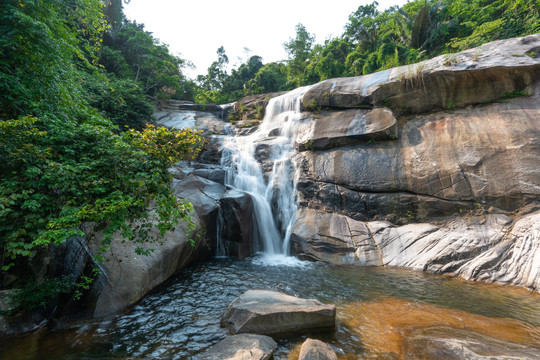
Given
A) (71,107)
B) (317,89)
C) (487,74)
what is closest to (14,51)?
(71,107)

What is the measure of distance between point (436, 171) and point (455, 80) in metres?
3.99

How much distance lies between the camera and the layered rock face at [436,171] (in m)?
7.20

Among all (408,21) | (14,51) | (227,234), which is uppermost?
(408,21)

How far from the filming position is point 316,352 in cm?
308

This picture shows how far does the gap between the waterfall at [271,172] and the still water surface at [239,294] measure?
84.0 inches

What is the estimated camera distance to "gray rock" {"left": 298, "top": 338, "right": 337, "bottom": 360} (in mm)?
3009

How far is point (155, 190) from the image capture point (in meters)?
4.36

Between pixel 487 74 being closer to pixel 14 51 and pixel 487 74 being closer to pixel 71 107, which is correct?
pixel 71 107

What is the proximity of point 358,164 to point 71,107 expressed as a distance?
9391 millimetres

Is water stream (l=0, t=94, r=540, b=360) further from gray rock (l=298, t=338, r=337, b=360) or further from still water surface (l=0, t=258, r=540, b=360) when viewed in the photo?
gray rock (l=298, t=338, r=337, b=360)

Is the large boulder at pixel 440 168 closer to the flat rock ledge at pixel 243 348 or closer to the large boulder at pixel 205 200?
the large boulder at pixel 205 200

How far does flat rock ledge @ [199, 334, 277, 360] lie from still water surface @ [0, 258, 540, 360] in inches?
9.8

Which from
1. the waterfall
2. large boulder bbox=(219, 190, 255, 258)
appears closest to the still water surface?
large boulder bbox=(219, 190, 255, 258)

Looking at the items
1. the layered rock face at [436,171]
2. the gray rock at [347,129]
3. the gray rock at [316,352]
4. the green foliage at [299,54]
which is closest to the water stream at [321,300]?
the gray rock at [316,352]
